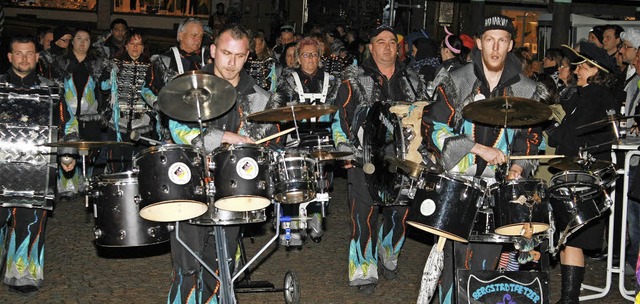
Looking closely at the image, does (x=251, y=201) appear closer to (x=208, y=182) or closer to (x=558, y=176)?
(x=208, y=182)

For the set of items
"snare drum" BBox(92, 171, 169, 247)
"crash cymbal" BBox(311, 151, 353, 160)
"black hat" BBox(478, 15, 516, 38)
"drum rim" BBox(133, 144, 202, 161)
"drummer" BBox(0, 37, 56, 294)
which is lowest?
"drummer" BBox(0, 37, 56, 294)

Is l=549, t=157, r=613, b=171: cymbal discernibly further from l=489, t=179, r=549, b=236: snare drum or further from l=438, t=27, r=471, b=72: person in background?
l=438, t=27, r=471, b=72: person in background

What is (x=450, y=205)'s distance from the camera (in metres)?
6.28

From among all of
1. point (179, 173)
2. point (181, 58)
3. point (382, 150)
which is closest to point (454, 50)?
point (181, 58)

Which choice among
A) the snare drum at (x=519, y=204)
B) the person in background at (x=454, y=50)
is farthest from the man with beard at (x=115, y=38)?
the snare drum at (x=519, y=204)

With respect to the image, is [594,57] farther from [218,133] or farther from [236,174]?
[236,174]

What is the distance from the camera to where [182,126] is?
6.53m

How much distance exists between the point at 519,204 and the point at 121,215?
2509 millimetres

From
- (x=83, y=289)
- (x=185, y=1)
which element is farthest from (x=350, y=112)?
(x=185, y=1)

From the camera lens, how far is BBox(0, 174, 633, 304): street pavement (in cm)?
841

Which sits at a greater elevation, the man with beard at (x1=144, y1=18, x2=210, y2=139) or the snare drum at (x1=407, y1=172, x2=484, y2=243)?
the man with beard at (x1=144, y1=18, x2=210, y2=139)

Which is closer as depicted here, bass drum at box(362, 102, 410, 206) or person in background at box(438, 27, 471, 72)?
bass drum at box(362, 102, 410, 206)

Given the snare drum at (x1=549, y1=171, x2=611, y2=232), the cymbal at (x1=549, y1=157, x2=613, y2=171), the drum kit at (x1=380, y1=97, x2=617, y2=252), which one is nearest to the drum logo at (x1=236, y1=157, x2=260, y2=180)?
the drum kit at (x1=380, y1=97, x2=617, y2=252)

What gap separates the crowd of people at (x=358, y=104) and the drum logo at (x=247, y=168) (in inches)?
14.7
